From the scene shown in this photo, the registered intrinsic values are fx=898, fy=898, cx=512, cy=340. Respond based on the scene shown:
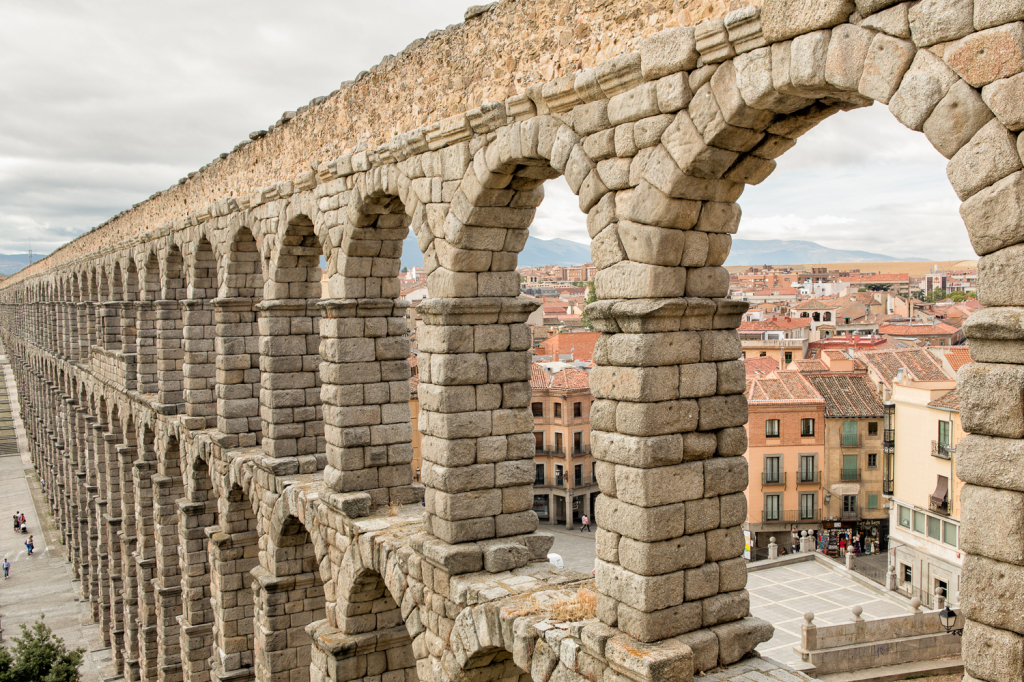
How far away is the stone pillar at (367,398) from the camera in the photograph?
1091cm

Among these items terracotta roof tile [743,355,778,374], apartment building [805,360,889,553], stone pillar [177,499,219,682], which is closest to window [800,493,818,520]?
apartment building [805,360,889,553]

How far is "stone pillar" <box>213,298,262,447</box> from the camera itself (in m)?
15.0

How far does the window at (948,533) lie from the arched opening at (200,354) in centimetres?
1911

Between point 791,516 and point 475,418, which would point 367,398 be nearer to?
point 475,418

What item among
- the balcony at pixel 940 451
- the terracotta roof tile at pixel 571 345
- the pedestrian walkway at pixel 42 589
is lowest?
the pedestrian walkway at pixel 42 589

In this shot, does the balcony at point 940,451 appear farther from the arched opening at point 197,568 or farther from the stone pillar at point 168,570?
Result: the stone pillar at point 168,570

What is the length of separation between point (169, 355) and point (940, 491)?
20.2 m

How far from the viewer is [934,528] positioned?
24781 millimetres

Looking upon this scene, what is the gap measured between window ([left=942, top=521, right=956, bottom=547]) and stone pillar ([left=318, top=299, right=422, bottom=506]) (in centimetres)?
1844

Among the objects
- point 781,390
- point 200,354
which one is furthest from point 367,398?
point 781,390

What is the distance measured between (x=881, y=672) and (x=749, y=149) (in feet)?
56.2

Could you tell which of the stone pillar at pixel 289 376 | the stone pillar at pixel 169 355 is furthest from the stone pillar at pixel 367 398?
the stone pillar at pixel 169 355

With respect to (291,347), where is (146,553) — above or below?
below

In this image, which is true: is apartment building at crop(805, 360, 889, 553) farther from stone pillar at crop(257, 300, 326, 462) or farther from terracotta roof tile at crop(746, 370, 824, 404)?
stone pillar at crop(257, 300, 326, 462)
